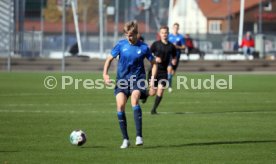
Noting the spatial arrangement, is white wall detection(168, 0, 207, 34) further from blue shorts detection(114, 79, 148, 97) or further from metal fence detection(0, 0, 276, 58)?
blue shorts detection(114, 79, 148, 97)

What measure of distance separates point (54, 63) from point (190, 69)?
748 cm

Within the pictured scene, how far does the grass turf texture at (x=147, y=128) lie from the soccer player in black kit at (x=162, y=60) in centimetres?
50

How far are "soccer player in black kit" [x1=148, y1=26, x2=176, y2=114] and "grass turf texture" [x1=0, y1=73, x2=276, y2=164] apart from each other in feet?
1.63

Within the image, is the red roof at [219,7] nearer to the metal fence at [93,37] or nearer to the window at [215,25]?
the window at [215,25]

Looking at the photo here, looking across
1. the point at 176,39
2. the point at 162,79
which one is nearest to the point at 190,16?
the point at 176,39

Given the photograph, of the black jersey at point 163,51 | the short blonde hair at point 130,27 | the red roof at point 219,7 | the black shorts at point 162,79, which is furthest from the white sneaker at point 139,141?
the red roof at point 219,7

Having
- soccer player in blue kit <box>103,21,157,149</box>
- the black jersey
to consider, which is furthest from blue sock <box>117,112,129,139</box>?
the black jersey

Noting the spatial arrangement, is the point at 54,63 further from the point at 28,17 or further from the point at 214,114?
the point at 28,17

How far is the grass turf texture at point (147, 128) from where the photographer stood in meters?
13.5

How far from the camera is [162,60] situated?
23359 millimetres

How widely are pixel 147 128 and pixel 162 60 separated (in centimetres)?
555

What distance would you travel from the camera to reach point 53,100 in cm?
2658

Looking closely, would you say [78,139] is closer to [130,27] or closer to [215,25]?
[130,27]

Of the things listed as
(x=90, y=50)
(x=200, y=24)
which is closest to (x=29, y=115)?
(x=90, y=50)
